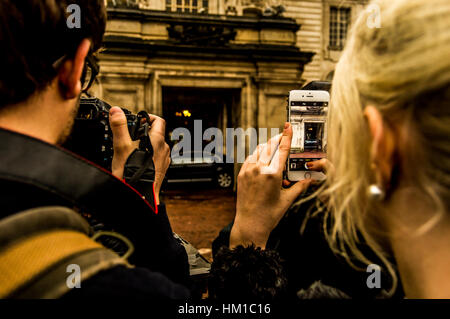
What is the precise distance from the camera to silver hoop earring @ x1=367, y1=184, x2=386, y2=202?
2.34 feet

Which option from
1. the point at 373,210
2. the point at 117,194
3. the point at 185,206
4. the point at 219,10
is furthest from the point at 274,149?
the point at 219,10

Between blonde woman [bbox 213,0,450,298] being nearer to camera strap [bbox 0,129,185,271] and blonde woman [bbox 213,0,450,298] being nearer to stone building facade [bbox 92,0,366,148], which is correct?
camera strap [bbox 0,129,185,271]

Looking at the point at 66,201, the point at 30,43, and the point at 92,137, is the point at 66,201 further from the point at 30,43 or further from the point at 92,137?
the point at 92,137

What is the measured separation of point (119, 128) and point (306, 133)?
1.01m

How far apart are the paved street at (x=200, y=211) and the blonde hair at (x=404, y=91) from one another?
A: 411 cm

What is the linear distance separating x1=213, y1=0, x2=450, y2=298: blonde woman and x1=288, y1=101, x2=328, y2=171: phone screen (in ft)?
→ 2.55

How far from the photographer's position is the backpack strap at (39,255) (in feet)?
2.09

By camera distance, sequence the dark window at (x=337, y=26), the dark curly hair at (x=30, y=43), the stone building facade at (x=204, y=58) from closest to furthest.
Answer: the dark curly hair at (x=30, y=43), the stone building facade at (x=204, y=58), the dark window at (x=337, y=26)

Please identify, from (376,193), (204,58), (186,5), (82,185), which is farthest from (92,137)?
(186,5)

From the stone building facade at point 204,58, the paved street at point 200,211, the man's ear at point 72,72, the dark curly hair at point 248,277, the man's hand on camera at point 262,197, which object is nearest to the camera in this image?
the man's ear at point 72,72

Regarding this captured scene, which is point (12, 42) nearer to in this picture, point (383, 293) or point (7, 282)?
point (7, 282)

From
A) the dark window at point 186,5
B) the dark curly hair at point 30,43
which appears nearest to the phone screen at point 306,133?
the dark curly hair at point 30,43

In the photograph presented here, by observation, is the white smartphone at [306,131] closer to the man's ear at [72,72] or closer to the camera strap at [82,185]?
the camera strap at [82,185]

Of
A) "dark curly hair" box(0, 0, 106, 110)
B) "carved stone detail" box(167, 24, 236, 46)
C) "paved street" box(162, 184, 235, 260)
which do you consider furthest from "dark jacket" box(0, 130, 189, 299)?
"carved stone detail" box(167, 24, 236, 46)
